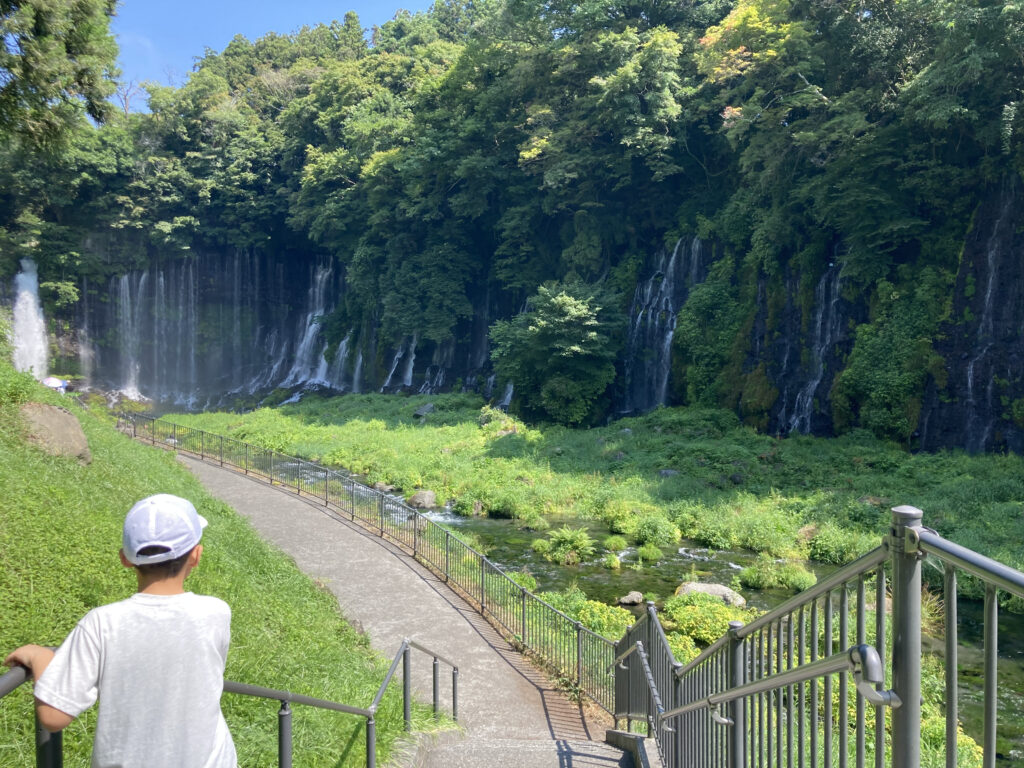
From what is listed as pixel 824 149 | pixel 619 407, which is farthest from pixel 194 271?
pixel 824 149

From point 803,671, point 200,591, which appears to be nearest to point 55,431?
point 200,591

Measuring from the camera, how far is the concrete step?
689cm

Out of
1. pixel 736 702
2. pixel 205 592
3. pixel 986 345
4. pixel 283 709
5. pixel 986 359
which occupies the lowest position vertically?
pixel 205 592

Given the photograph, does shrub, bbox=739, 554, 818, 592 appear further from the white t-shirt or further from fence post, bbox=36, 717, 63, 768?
fence post, bbox=36, 717, 63, 768

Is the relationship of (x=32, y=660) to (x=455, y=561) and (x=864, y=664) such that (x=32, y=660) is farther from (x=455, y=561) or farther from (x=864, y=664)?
(x=455, y=561)

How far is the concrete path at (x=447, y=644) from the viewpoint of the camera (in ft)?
24.0

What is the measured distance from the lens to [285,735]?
3.95 m

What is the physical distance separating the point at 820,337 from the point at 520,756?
78.3 feet

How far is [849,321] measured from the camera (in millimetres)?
26781

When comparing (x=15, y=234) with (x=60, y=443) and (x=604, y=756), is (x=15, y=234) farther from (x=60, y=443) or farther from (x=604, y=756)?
(x=604, y=756)

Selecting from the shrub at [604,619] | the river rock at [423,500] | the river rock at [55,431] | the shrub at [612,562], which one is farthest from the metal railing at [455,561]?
the river rock at [55,431]

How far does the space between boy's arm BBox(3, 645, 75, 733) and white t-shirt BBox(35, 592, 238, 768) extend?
2cm

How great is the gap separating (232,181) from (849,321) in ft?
129

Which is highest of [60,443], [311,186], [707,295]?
[311,186]
